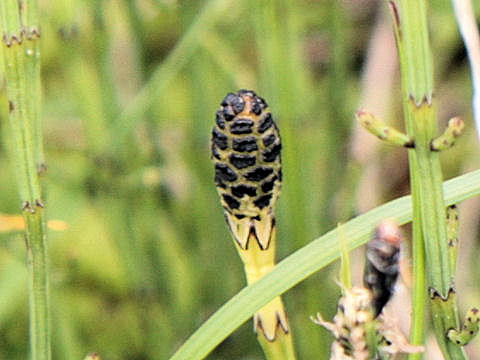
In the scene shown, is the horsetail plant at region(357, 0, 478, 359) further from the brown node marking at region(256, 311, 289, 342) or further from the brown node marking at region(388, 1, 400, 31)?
the brown node marking at region(256, 311, 289, 342)

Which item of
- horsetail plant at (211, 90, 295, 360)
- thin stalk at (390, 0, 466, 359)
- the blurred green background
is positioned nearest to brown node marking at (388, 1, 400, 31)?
thin stalk at (390, 0, 466, 359)

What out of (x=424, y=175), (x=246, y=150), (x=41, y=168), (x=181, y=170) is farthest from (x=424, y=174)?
(x=181, y=170)

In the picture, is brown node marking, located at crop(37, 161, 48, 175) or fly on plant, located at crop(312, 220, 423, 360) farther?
brown node marking, located at crop(37, 161, 48, 175)

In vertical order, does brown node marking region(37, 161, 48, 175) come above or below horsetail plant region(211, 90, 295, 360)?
above

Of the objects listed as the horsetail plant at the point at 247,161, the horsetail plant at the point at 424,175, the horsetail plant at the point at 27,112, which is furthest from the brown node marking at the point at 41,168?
the horsetail plant at the point at 424,175

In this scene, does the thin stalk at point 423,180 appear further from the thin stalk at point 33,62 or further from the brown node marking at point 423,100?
the thin stalk at point 33,62

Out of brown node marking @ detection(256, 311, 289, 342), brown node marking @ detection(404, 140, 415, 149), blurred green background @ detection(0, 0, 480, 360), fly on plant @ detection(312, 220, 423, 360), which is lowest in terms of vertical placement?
fly on plant @ detection(312, 220, 423, 360)

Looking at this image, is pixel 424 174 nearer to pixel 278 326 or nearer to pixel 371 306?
pixel 371 306
